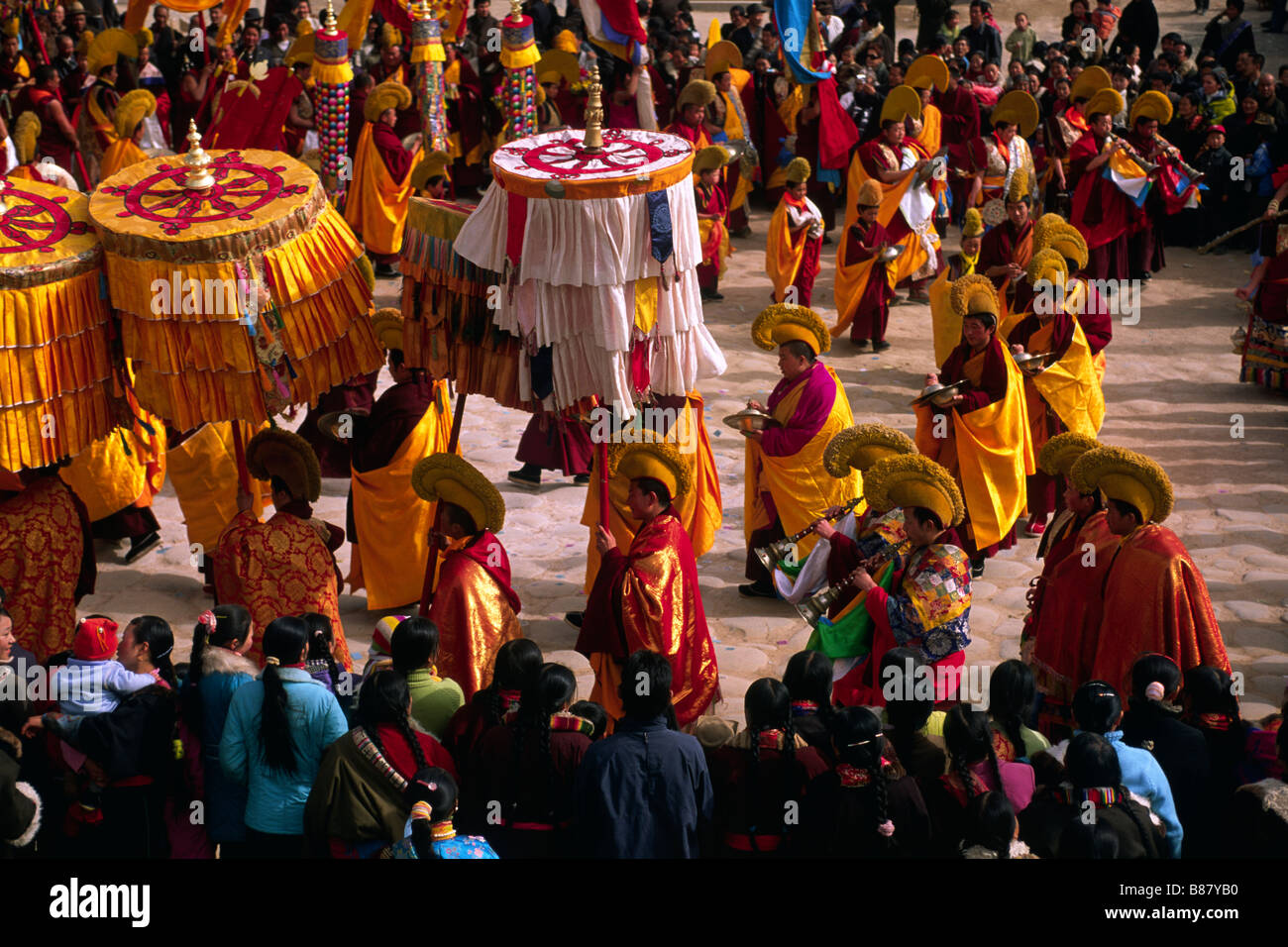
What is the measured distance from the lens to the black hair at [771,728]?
15.4ft

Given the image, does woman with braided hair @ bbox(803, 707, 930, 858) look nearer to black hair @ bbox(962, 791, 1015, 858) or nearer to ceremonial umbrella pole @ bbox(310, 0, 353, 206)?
black hair @ bbox(962, 791, 1015, 858)

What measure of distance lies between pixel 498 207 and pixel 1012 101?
724cm

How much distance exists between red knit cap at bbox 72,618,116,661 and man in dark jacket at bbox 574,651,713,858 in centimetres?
165

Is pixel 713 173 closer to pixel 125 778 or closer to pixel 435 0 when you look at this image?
pixel 435 0

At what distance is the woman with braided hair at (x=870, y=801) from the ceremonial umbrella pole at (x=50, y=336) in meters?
3.22

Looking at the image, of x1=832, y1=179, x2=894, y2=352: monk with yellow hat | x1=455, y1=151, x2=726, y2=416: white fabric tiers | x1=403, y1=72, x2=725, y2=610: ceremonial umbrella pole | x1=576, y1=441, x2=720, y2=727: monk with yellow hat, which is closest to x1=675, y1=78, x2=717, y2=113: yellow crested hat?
x1=832, y1=179, x2=894, y2=352: monk with yellow hat

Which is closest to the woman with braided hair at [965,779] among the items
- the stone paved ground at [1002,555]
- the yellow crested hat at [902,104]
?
the stone paved ground at [1002,555]

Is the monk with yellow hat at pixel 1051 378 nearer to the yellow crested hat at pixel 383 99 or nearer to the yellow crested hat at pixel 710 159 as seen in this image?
the yellow crested hat at pixel 710 159

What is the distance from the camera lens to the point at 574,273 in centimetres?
580

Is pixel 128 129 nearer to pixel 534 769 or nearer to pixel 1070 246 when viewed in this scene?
pixel 1070 246

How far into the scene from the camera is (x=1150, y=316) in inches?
485

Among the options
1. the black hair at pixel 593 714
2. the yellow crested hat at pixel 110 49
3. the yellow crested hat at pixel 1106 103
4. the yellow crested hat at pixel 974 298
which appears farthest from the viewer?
the yellow crested hat at pixel 110 49

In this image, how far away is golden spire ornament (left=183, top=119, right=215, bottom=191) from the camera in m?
6.07
